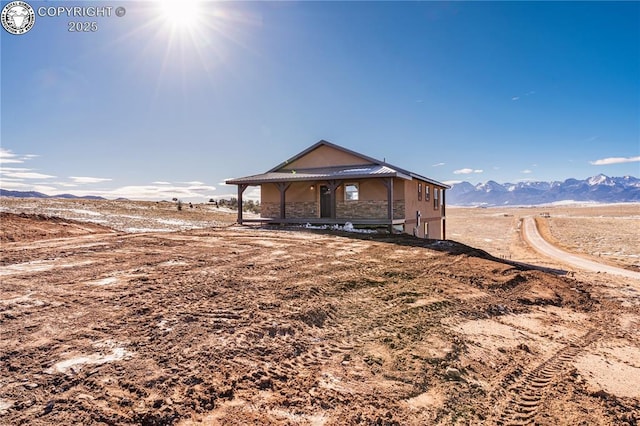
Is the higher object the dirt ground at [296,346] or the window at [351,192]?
the window at [351,192]

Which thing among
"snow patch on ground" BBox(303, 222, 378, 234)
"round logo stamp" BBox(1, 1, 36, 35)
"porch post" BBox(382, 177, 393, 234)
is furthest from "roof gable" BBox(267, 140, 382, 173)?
"round logo stamp" BBox(1, 1, 36, 35)

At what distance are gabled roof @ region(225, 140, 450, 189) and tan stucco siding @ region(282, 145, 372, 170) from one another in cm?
16

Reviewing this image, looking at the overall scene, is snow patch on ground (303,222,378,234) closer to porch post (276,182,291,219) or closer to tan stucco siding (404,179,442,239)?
porch post (276,182,291,219)

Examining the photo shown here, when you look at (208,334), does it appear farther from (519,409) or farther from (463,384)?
(519,409)

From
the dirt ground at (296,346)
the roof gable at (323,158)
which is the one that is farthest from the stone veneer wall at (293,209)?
the dirt ground at (296,346)

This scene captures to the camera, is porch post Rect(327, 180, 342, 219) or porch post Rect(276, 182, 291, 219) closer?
porch post Rect(327, 180, 342, 219)

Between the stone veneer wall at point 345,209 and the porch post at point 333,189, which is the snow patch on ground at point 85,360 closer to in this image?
the porch post at point 333,189

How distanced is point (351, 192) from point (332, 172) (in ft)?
4.75

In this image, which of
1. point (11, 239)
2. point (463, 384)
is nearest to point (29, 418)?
point (463, 384)

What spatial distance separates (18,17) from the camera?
8227 millimetres

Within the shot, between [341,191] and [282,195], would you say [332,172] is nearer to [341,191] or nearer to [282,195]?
[341,191]

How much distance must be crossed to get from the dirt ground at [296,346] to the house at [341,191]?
8575mm

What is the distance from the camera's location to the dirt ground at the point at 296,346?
2719 mm

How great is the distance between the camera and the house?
15508 millimetres
